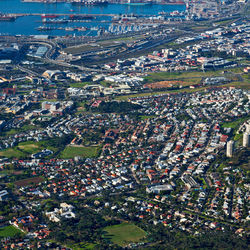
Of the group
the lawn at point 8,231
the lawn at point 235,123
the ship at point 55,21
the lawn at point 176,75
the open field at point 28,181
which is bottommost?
the lawn at point 8,231

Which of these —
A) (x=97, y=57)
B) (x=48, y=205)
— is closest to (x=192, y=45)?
(x=97, y=57)

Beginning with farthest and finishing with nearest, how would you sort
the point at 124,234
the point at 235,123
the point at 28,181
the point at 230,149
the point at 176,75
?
the point at 176,75 < the point at 235,123 < the point at 230,149 < the point at 28,181 < the point at 124,234

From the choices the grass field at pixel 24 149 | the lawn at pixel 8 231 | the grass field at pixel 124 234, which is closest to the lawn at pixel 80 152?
the grass field at pixel 24 149

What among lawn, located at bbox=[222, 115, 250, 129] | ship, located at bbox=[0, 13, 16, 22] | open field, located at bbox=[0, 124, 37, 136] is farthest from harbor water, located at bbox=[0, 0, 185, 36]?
lawn, located at bbox=[222, 115, 250, 129]

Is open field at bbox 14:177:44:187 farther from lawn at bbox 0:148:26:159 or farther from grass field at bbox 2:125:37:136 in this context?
grass field at bbox 2:125:37:136

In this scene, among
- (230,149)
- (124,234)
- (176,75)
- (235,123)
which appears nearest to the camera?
(124,234)

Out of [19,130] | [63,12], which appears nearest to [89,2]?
[63,12]

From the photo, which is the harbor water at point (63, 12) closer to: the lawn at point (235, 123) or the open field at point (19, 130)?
the open field at point (19, 130)

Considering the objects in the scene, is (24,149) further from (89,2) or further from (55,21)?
(89,2)
